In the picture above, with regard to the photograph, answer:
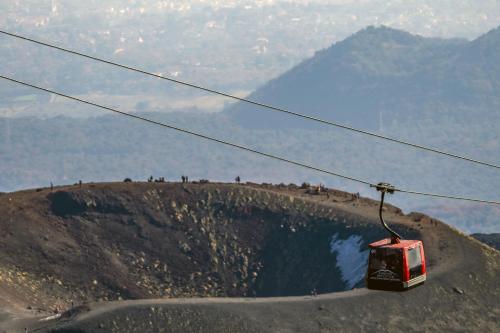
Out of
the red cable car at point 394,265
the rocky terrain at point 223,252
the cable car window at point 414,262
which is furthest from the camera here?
the rocky terrain at point 223,252

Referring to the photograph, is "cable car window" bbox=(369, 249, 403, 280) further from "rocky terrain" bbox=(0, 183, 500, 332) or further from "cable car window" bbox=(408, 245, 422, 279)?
"rocky terrain" bbox=(0, 183, 500, 332)

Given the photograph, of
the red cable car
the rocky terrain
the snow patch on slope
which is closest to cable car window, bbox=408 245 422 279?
the red cable car

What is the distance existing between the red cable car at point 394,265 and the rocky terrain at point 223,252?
49.6 m

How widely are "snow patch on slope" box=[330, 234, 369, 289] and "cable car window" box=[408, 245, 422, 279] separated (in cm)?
7718

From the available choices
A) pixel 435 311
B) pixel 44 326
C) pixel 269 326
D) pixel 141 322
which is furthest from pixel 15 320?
pixel 435 311

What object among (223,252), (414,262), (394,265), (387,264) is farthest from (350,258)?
(394,265)

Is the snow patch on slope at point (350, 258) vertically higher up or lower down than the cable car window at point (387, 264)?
lower down

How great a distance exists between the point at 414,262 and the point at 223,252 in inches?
3790

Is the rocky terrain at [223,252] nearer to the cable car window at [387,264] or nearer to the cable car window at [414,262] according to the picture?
the cable car window at [414,262]

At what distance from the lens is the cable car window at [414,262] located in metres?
71.7

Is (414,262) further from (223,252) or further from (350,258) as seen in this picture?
(223,252)

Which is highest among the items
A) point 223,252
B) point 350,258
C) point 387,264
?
point 387,264

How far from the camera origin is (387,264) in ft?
234

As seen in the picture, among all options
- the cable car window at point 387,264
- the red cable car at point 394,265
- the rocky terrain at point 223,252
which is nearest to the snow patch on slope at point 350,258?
the rocky terrain at point 223,252
